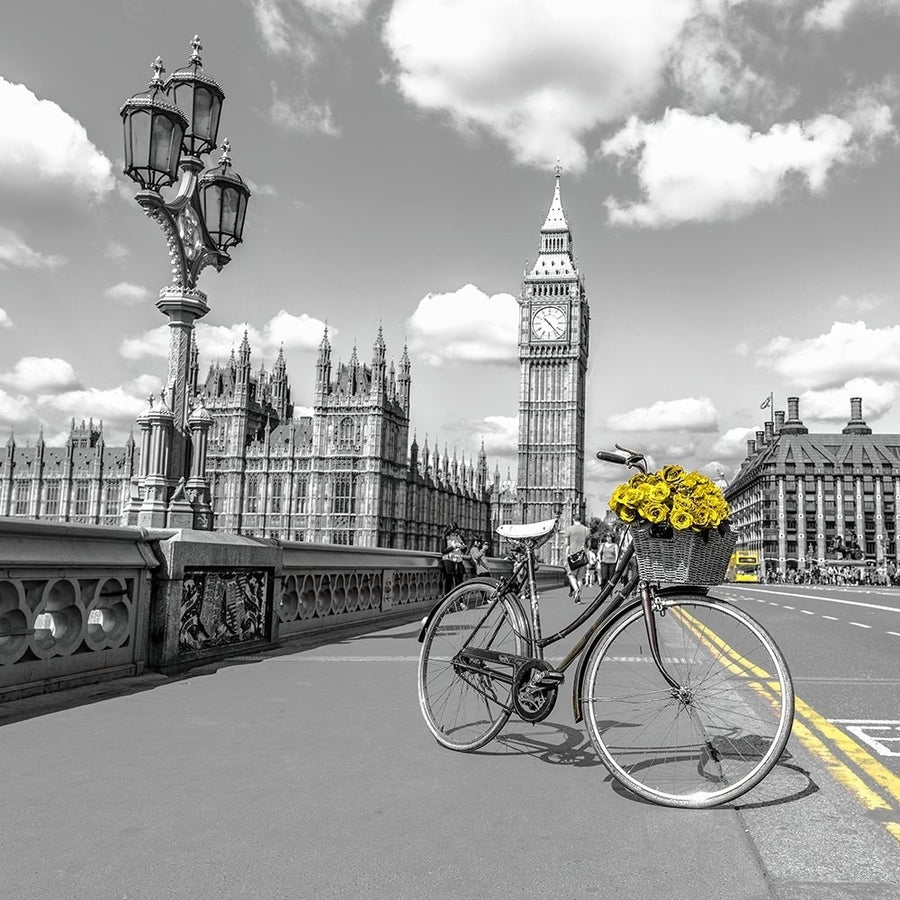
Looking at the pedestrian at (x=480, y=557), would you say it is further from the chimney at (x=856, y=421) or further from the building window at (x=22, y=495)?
the chimney at (x=856, y=421)

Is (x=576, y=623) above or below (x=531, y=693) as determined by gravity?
above

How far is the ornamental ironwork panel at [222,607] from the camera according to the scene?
8.14 m

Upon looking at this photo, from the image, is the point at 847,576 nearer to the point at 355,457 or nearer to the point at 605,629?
the point at 355,457

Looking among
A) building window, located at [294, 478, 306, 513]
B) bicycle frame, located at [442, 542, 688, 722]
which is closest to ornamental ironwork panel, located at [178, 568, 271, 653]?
bicycle frame, located at [442, 542, 688, 722]

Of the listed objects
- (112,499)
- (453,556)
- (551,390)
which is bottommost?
(453,556)

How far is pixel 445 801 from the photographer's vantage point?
12.9 ft

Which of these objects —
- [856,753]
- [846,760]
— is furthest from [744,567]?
[846,760]

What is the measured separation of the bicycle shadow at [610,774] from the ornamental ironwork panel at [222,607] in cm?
385

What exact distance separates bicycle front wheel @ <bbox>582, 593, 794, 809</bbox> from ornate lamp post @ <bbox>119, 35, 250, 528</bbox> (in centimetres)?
620

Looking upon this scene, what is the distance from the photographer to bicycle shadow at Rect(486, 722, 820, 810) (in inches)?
158

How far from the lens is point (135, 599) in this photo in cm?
752

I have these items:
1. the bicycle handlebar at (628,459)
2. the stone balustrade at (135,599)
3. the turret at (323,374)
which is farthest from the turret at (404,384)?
the bicycle handlebar at (628,459)

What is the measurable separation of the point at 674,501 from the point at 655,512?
0.10 meters

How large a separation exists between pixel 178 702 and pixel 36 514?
109873 millimetres
